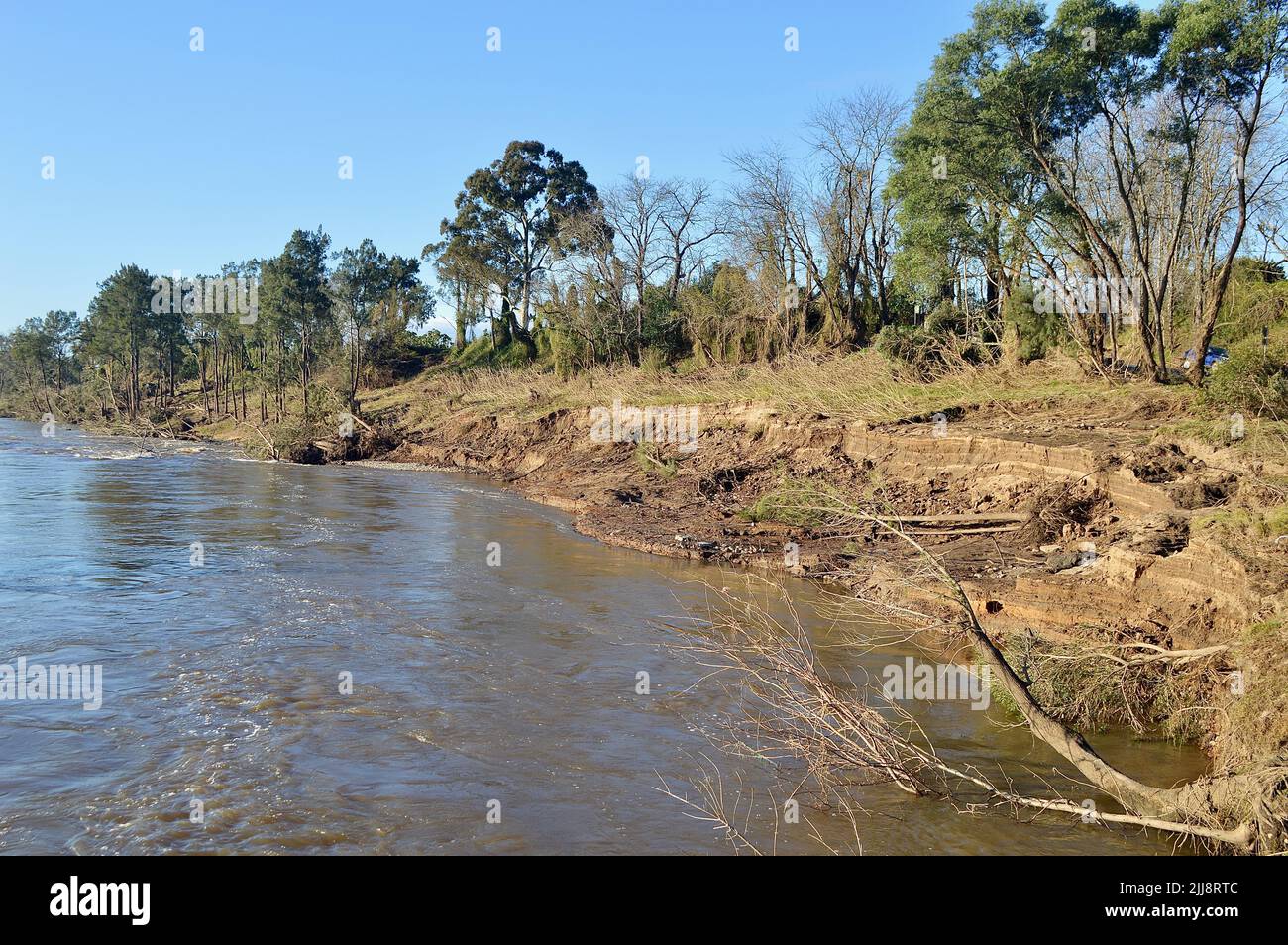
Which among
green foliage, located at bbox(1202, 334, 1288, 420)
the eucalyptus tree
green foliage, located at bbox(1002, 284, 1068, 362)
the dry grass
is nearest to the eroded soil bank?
the dry grass

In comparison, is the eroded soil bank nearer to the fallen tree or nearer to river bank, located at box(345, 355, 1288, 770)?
river bank, located at box(345, 355, 1288, 770)

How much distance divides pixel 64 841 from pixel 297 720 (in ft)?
7.48

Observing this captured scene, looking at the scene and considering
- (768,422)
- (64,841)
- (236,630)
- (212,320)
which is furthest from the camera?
(212,320)

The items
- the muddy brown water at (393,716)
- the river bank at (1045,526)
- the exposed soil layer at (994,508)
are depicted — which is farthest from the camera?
the exposed soil layer at (994,508)

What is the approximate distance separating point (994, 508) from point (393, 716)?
981 cm

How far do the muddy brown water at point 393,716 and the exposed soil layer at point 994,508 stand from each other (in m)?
1.35

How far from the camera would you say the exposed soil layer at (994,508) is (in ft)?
27.1

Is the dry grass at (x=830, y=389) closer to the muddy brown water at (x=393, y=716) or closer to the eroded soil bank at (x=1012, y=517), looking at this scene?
the eroded soil bank at (x=1012, y=517)

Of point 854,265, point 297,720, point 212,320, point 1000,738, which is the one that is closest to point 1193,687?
point 1000,738

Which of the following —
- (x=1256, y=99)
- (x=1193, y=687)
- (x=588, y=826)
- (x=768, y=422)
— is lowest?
(x=588, y=826)

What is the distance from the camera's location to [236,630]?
10375 millimetres

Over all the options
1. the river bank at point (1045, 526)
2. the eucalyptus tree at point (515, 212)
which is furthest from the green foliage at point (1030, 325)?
the eucalyptus tree at point (515, 212)

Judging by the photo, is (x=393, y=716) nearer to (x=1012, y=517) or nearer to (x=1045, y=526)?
(x=1045, y=526)
